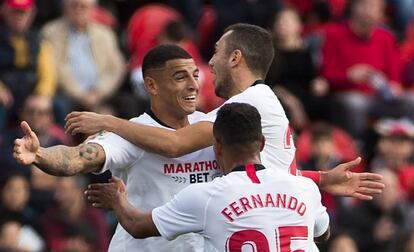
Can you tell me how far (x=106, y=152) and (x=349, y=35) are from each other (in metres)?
8.32

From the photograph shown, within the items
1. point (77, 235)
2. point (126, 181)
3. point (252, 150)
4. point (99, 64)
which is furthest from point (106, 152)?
point (99, 64)

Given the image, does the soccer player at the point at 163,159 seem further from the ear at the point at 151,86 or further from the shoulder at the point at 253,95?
the shoulder at the point at 253,95

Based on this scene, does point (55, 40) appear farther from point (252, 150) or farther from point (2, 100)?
point (252, 150)

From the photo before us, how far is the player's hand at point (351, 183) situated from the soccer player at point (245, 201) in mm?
922

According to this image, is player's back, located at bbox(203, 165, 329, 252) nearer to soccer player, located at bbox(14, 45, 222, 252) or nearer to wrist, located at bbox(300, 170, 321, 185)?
soccer player, located at bbox(14, 45, 222, 252)

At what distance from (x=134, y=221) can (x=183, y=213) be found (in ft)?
1.33

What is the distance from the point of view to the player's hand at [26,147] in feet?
27.3

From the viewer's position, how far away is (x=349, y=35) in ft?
55.4

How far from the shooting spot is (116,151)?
8992 millimetres

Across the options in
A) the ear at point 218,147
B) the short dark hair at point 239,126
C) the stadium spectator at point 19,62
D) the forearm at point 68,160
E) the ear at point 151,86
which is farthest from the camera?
the stadium spectator at point 19,62

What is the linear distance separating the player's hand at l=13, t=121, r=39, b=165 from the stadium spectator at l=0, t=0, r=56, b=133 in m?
6.33

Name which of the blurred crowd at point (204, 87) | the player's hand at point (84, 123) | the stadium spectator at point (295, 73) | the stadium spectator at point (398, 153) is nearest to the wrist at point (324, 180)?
the player's hand at point (84, 123)

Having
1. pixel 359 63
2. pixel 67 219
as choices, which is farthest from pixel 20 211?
pixel 359 63

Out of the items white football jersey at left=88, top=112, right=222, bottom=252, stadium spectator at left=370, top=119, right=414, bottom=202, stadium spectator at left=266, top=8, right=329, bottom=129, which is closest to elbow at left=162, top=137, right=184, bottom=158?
white football jersey at left=88, top=112, right=222, bottom=252
